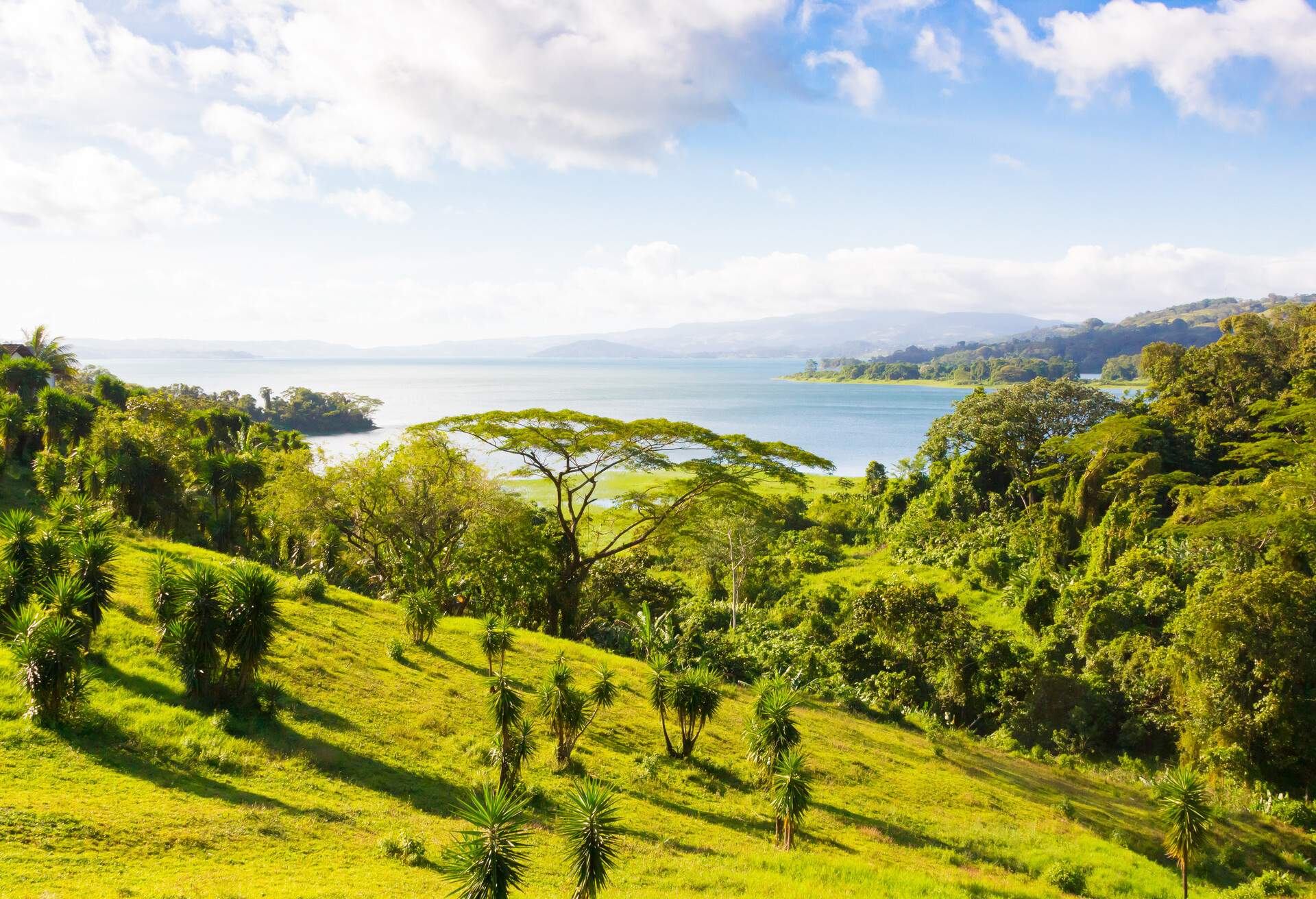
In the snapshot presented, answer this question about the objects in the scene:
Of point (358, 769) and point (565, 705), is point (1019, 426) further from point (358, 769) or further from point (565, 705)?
point (358, 769)

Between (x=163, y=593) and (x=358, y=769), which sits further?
(x=163, y=593)

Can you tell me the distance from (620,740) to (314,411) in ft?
325

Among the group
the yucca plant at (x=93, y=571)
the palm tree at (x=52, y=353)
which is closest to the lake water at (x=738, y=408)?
the palm tree at (x=52, y=353)

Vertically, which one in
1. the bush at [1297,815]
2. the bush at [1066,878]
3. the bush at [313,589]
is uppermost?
the bush at [313,589]

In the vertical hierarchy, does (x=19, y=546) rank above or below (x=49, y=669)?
above

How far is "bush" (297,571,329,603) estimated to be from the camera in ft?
68.1

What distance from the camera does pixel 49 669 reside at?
10.3 m

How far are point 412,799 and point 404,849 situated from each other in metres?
2.22

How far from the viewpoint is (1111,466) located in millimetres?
34656

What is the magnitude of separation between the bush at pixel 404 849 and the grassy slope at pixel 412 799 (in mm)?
248

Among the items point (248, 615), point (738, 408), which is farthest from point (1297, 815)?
point (738, 408)

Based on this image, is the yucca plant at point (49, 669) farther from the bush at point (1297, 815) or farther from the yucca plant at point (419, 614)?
the bush at point (1297, 815)

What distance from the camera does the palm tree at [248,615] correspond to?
1236cm

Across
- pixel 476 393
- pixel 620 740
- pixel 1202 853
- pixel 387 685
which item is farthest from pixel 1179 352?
pixel 476 393
